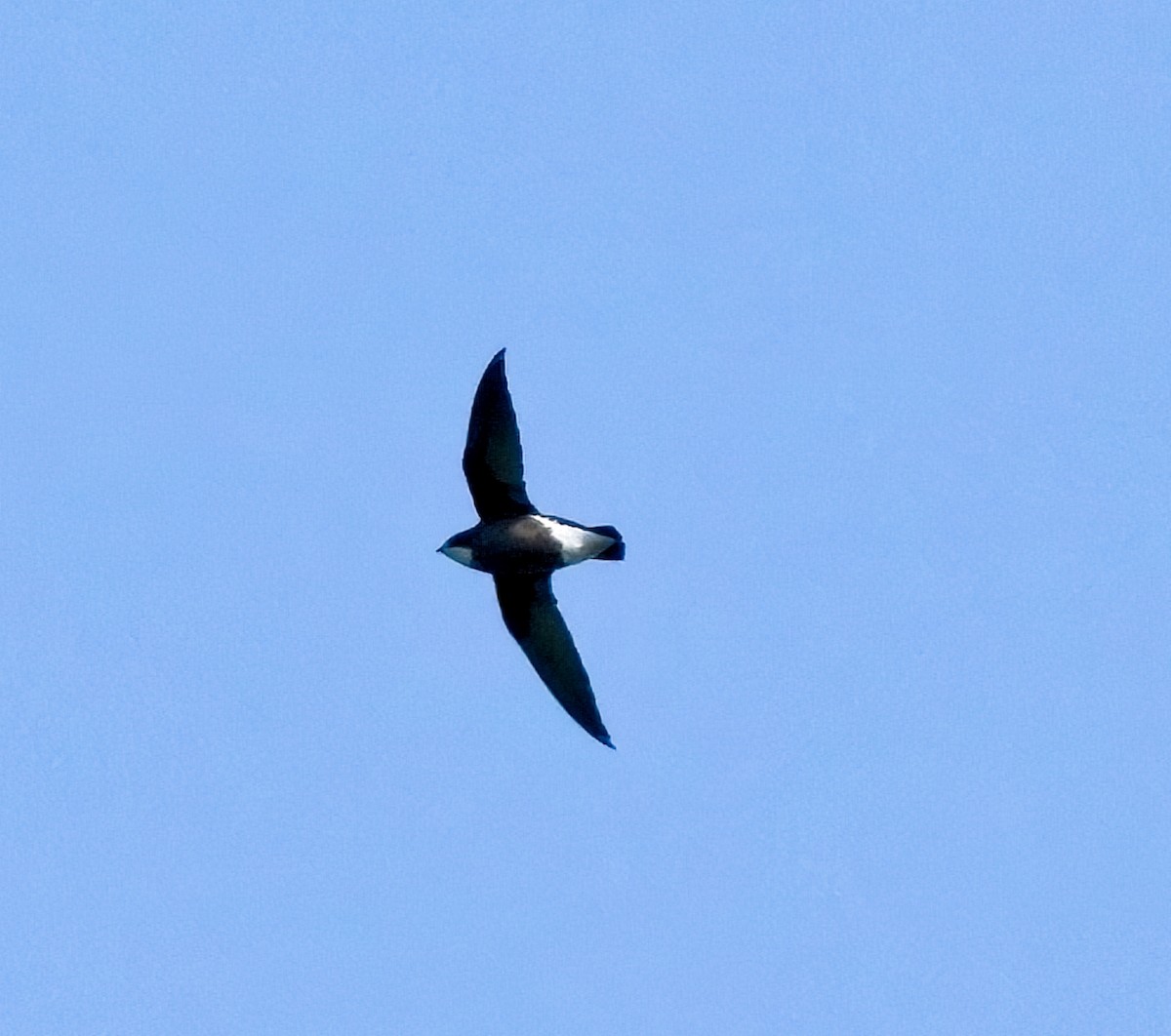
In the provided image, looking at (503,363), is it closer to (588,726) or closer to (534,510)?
(534,510)

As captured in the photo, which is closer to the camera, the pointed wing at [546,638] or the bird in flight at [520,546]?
the bird in flight at [520,546]

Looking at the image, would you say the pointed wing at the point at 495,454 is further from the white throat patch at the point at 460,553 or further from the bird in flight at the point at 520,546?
the white throat patch at the point at 460,553

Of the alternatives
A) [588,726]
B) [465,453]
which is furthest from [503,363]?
[588,726]

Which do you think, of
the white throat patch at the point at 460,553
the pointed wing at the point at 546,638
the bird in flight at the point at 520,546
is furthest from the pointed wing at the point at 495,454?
the pointed wing at the point at 546,638

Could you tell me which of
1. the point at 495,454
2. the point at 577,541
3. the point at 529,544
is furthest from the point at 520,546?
the point at 495,454

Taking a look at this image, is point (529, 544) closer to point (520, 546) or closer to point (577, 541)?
point (520, 546)

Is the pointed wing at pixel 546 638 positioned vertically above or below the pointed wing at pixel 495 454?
below

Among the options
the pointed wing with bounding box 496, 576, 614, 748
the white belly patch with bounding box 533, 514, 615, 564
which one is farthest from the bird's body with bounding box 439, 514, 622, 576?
the pointed wing with bounding box 496, 576, 614, 748

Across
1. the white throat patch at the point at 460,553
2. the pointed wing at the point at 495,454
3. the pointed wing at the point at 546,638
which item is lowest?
the pointed wing at the point at 546,638
